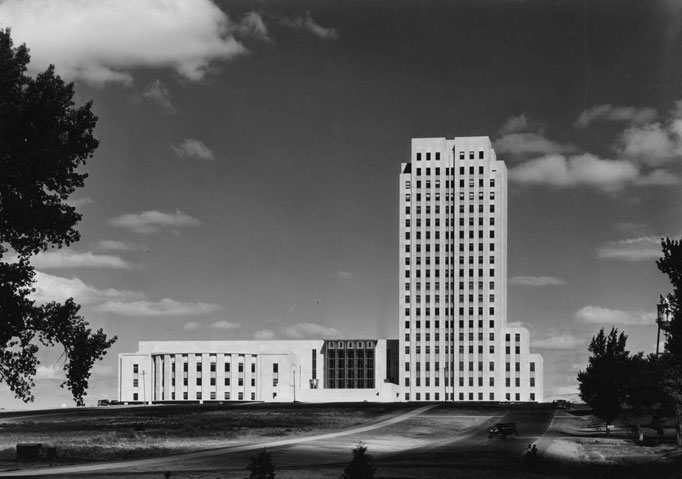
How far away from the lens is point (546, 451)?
73.8 m

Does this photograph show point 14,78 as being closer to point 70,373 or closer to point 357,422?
point 70,373

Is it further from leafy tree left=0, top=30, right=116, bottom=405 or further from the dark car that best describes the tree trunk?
leafy tree left=0, top=30, right=116, bottom=405

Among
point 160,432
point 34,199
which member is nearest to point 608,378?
point 160,432

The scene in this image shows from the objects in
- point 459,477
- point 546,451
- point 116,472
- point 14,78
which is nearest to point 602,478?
point 459,477

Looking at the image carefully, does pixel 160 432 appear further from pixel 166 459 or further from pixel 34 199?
pixel 34 199

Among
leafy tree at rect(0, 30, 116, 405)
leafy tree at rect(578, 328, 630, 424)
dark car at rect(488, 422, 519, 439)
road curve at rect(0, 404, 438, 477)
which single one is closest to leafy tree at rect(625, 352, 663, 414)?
leafy tree at rect(578, 328, 630, 424)

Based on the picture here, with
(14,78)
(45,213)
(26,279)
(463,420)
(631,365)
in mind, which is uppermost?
(14,78)

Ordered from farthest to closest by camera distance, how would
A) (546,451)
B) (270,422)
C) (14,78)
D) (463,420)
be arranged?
(463,420) < (270,422) < (546,451) < (14,78)

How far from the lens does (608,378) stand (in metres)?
87.2

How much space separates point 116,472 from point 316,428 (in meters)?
48.4

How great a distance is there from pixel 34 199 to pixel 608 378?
58778 mm

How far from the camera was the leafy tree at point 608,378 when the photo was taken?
86875mm

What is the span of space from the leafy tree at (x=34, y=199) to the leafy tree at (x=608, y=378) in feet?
178

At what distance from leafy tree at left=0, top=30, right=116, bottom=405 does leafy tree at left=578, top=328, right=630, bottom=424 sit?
54.2 m
